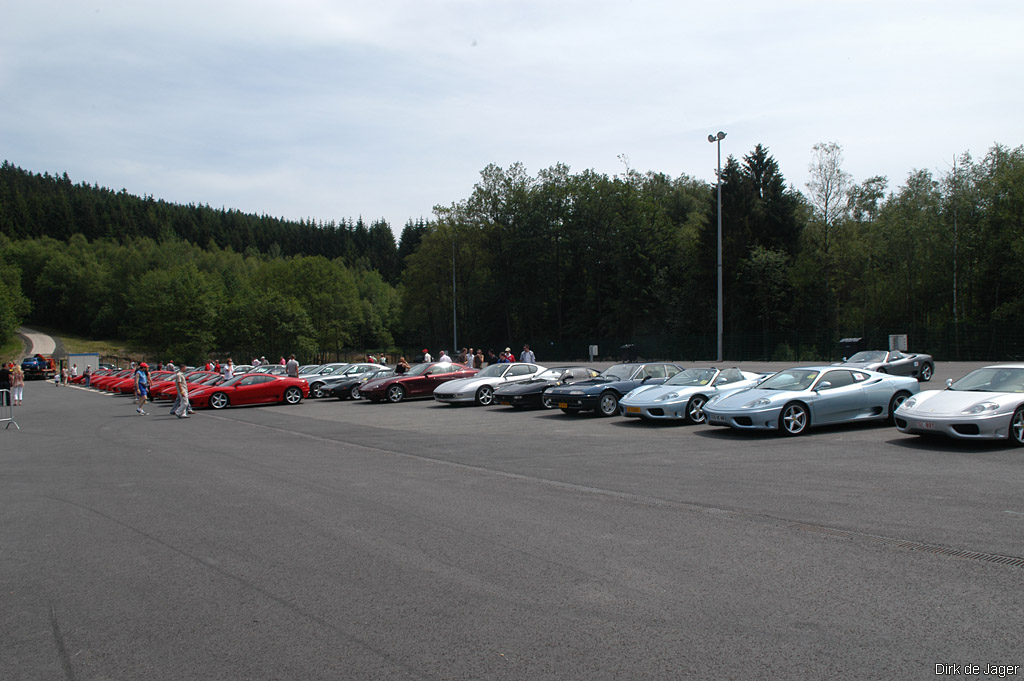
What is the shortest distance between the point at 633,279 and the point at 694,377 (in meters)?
50.4

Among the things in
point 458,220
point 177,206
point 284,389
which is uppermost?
point 177,206

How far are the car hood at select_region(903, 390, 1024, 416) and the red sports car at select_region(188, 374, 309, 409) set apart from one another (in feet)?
69.2

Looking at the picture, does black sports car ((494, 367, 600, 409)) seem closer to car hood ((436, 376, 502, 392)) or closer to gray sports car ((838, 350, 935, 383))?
car hood ((436, 376, 502, 392))

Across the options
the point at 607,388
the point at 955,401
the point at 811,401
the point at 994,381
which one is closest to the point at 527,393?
the point at 607,388

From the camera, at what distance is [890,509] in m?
7.21

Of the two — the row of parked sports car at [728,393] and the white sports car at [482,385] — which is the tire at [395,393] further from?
the white sports car at [482,385]

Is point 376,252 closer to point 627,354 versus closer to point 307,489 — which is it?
point 627,354

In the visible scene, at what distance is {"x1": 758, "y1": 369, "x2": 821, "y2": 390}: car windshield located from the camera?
14023 millimetres

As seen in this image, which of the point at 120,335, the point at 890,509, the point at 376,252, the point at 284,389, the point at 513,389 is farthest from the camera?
the point at 376,252

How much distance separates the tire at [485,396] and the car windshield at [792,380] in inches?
411

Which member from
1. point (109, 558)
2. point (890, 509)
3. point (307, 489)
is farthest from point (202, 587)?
point (890, 509)

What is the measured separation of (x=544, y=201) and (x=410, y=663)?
Answer: 2738 inches

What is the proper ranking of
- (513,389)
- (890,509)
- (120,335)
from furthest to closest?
1. (120,335)
2. (513,389)
3. (890,509)

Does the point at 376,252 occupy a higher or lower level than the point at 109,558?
higher
